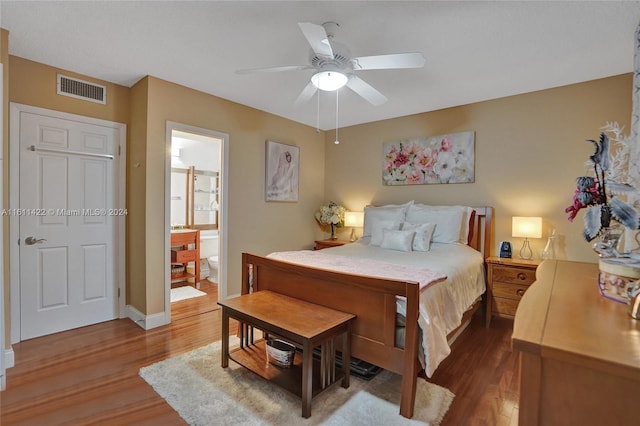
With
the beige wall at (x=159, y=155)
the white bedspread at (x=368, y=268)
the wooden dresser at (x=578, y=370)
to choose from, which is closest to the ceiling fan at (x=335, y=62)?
the white bedspread at (x=368, y=268)

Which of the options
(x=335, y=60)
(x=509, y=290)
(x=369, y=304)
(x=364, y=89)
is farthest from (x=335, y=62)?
(x=509, y=290)

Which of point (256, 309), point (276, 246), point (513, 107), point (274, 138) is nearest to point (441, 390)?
point (256, 309)

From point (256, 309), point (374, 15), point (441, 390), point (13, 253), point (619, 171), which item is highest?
point (374, 15)

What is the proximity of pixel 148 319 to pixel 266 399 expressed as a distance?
1762 mm

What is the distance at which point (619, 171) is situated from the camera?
1.14 metres

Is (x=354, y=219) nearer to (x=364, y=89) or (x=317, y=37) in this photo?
(x=364, y=89)

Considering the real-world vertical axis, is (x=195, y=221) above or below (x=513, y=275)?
above

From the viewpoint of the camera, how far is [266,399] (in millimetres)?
1976

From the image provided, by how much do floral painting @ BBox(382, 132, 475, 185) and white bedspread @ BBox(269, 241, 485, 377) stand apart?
102cm

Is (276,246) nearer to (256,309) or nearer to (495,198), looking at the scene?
(256,309)

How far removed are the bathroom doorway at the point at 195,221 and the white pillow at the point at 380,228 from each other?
1.84 metres

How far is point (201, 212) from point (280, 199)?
226cm

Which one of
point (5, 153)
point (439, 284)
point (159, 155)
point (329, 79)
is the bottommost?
point (439, 284)

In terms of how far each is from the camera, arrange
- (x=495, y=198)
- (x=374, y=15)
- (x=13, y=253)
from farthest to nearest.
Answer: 1. (x=495, y=198)
2. (x=13, y=253)
3. (x=374, y=15)
